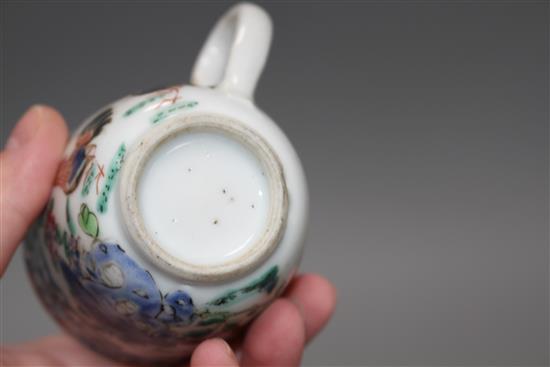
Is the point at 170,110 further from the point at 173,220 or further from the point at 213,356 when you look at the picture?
the point at 213,356

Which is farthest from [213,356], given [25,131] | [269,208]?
[25,131]

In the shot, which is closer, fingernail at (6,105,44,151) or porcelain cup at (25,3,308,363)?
porcelain cup at (25,3,308,363)

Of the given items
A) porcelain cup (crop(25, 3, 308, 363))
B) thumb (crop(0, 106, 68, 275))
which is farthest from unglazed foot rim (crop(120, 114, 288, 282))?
thumb (crop(0, 106, 68, 275))

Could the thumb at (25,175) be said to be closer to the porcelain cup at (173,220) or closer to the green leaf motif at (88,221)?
the porcelain cup at (173,220)

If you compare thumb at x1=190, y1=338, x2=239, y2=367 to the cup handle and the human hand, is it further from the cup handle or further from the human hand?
the cup handle

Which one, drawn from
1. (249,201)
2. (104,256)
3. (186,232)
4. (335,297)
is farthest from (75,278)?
(335,297)

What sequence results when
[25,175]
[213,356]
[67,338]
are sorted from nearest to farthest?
[213,356] → [25,175] → [67,338]
